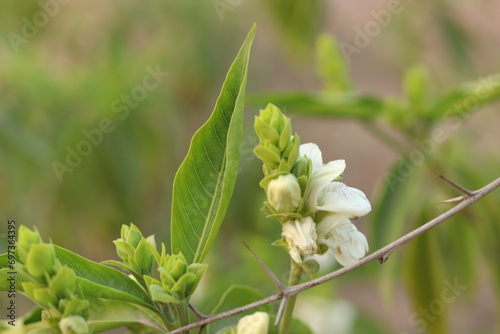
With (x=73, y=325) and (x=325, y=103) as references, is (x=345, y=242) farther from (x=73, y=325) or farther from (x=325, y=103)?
(x=325, y=103)

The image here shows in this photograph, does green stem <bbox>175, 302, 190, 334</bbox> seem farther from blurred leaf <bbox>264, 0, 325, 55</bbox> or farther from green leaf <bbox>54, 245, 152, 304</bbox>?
blurred leaf <bbox>264, 0, 325, 55</bbox>

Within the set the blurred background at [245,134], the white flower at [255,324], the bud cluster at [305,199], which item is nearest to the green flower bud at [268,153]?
the bud cluster at [305,199]

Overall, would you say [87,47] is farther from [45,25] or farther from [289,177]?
[289,177]

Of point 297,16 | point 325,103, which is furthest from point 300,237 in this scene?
point 297,16

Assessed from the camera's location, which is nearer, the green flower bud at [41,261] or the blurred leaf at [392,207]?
the green flower bud at [41,261]

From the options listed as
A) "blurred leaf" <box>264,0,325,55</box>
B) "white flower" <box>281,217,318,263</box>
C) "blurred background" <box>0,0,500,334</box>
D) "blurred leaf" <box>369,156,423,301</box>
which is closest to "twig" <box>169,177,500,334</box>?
"white flower" <box>281,217,318,263</box>

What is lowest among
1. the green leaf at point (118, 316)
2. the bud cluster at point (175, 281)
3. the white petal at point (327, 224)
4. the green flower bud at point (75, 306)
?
the green leaf at point (118, 316)

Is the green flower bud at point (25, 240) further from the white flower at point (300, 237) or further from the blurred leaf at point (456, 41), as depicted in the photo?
the blurred leaf at point (456, 41)

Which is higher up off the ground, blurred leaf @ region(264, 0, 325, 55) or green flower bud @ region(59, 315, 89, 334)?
blurred leaf @ region(264, 0, 325, 55)
